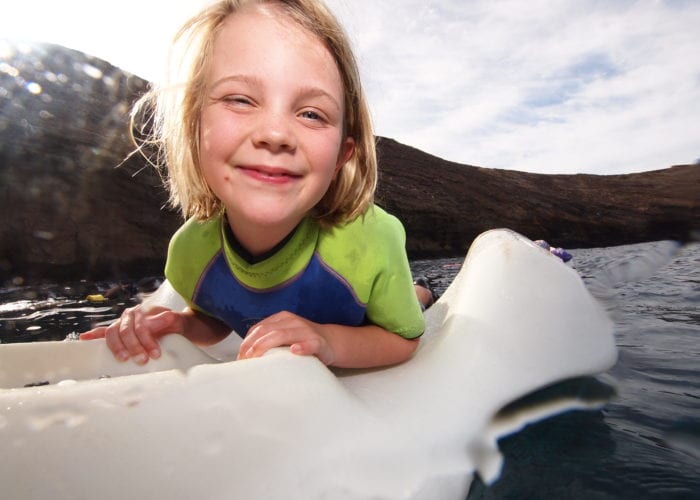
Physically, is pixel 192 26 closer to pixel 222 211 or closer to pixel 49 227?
pixel 222 211

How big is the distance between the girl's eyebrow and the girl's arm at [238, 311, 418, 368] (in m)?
0.43

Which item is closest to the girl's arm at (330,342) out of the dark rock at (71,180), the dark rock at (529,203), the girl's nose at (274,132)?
the girl's nose at (274,132)

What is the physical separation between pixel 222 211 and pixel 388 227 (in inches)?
17.5

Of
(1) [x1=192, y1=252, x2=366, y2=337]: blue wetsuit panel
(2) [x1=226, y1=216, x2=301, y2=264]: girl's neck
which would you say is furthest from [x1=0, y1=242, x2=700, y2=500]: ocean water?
(2) [x1=226, y1=216, x2=301, y2=264]: girl's neck

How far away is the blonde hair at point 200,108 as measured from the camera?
1080 millimetres

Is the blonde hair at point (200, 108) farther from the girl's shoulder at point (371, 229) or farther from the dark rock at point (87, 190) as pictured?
the dark rock at point (87, 190)

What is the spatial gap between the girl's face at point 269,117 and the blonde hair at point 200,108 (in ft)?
0.15

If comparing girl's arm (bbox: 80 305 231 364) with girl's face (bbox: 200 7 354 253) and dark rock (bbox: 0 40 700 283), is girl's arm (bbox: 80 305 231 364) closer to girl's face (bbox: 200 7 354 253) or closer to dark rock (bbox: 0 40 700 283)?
girl's face (bbox: 200 7 354 253)

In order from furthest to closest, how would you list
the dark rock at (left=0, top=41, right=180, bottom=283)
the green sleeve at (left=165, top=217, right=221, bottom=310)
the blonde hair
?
the dark rock at (left=0, top=41, right=180, bottom=283), the green sleeve at (left=165, top=217, right=221, bottom=310), the blonde hair

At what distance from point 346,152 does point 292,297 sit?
379 mm

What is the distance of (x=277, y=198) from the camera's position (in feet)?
3.32

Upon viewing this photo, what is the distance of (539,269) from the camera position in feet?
4.77

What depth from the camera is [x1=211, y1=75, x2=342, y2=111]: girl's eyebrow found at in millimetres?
955

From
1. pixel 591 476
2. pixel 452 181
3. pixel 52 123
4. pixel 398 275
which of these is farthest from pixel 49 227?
pixel 452 181
